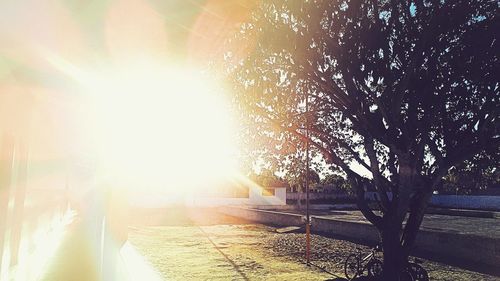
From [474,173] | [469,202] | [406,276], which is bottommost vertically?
[406,276]

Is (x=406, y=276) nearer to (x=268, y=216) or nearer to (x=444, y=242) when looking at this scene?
(x=444, y=242)

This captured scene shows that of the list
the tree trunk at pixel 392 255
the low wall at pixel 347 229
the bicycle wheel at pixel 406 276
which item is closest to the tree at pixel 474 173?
the tree trunk at pixel 392 255

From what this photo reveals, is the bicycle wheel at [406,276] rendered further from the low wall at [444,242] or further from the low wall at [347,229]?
the low wall at [347,229]

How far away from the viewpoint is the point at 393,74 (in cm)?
867

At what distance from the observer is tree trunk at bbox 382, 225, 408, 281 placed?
8.92 m

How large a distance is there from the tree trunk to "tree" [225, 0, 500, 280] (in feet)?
0.07

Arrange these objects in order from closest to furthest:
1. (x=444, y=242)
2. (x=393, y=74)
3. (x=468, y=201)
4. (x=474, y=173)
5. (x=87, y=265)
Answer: (x=393, y=74)
(x=87, y=265)
(x=474, y=173)
(x=444, y=242)
(x=468, y=201)

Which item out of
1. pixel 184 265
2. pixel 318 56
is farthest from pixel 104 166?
pixel 318 56

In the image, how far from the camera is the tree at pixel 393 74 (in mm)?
7641

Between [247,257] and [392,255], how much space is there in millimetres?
5622

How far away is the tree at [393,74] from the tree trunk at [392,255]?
0.07 ft

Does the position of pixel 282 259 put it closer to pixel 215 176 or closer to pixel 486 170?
pixel 486 170

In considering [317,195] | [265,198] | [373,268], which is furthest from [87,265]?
[317,195]

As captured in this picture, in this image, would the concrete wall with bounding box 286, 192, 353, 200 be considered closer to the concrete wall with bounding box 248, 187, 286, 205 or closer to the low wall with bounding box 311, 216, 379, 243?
the concrete wall with bounding box 248, 187, 286, 205
